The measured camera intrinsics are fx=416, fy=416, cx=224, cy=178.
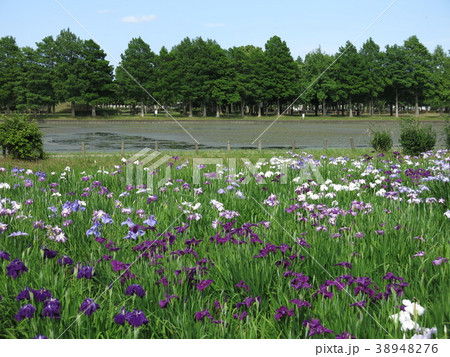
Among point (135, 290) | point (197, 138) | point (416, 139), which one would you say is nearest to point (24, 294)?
point (135, 290)

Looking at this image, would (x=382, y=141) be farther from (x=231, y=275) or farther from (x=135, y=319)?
(x=135, y=319)

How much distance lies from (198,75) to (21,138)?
5600cm

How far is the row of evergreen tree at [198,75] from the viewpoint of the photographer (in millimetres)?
68875

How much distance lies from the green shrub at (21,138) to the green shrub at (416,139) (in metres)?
15.1

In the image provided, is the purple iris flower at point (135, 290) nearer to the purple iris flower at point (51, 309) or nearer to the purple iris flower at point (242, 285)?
the purple iris flower at point (51, 309)

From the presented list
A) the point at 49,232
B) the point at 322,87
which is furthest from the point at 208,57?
the point at 49,232

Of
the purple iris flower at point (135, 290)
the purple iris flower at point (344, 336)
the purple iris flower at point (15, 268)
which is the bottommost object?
the purple iris flower at point (344, 336)

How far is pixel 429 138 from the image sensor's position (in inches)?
702

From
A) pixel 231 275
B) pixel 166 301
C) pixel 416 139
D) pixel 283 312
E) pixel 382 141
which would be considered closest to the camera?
pixel 283 312

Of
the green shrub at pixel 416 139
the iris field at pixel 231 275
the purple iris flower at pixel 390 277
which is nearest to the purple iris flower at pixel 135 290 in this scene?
the iris field at pixel 231 275

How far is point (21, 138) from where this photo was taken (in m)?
15.0
